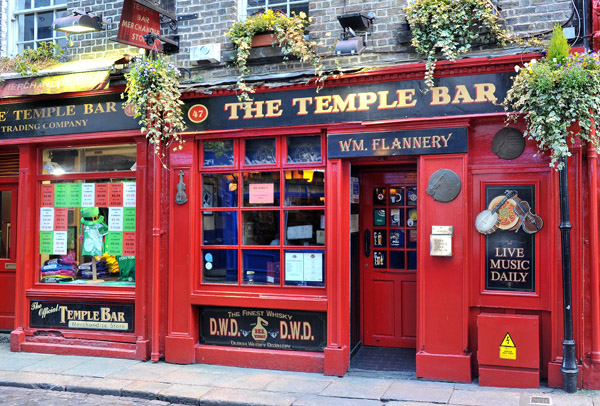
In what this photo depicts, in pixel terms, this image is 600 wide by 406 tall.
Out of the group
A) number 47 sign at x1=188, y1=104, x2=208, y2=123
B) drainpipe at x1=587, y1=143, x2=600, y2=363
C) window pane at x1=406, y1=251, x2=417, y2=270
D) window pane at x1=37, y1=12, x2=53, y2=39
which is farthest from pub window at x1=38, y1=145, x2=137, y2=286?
drainpipe at x1=587, y1=143, x2=600, y2=363

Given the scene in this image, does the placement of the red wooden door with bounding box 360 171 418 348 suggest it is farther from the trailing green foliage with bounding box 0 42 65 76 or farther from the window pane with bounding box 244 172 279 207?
the trailing green foliage with bounding box 0 42 65 76

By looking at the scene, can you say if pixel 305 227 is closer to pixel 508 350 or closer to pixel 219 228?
pixel 219 228

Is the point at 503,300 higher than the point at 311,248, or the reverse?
the point at 311,248

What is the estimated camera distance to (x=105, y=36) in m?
8.56

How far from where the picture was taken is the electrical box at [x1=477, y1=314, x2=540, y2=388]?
6.21 m

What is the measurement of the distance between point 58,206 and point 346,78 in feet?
15.8

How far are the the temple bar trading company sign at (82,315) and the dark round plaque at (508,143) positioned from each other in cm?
531

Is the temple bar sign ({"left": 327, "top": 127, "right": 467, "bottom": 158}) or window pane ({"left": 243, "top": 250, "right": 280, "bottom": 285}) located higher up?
the temple bar sign ({"left": 327, "top": 127, "right": 467, "bottom": 158})

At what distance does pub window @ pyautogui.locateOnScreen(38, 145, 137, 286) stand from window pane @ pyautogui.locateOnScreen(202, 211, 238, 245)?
1.18m

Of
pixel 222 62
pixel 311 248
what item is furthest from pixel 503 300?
pixel 222 62

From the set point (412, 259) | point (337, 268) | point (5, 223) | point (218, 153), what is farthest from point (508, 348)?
point (5, 223)

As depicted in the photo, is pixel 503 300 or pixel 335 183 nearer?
pixel 503 300

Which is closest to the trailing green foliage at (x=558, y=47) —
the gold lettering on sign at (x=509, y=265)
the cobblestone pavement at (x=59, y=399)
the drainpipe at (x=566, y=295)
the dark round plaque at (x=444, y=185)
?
the drainpipe at (x=566, y=295)

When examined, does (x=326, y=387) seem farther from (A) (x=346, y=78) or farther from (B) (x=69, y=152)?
(B) (x=69, y=152)
